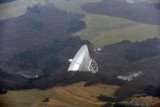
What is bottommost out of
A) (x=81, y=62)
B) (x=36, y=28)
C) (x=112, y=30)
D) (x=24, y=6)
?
(x=112, y=30)

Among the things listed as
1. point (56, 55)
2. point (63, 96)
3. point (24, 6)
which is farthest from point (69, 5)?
point (63, 96)

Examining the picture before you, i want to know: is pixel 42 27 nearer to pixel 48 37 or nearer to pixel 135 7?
pixel 48 37

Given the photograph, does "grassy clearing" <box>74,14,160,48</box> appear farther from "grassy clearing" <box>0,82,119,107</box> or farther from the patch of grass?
"grassy clearing" <box>0,82,119,107</box>

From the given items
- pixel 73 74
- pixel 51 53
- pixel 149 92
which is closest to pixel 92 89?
pixel 73 74

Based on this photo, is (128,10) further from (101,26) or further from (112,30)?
(112,30)

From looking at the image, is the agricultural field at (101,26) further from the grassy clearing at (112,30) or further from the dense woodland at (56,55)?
the dense woodland at (56,55)
